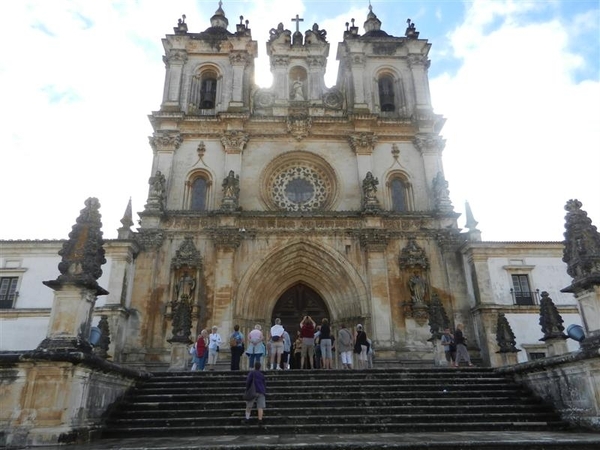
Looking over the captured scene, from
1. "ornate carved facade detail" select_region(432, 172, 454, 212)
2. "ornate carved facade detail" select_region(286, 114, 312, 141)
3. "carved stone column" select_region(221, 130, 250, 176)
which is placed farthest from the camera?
"ornate carved facade detail" select_region(286, 114, 312, 141)

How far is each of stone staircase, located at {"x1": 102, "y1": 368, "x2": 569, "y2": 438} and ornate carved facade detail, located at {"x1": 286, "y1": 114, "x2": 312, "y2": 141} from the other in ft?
46.9

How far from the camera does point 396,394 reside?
10.8 m

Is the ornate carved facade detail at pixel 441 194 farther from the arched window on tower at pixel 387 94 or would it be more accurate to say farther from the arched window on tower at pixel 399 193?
the arched window on tower at pixel 387 94

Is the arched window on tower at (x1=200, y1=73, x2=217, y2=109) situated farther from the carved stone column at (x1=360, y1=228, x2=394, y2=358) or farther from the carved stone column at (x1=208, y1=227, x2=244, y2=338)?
the carved stone column at (x1=360, y1=228, x2=394, y2=358)

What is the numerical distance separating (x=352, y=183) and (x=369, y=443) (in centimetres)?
1668

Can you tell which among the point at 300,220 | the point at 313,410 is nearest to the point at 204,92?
the point at 300,220

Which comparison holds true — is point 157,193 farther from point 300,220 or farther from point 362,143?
point 362,143

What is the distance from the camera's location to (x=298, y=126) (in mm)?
23203

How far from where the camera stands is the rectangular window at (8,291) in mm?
19016

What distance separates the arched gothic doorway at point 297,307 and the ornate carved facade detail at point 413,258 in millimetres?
4316

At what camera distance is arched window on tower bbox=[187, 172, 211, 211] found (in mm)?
22000

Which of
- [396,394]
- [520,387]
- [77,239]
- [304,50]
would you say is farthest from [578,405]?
[304,50]

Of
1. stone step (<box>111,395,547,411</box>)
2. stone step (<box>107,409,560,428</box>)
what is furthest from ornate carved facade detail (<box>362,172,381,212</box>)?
stone step (<box>107,409,560,428</box>)

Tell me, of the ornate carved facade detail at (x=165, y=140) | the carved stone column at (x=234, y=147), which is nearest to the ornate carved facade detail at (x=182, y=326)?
the carved stone column at (x=234, y=147)
